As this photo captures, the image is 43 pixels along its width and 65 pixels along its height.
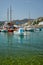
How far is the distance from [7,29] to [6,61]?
5316 cm

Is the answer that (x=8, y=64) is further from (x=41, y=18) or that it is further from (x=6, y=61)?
(x=41, y=18)

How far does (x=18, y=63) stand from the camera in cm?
1281

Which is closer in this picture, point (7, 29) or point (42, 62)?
point (42, 62)

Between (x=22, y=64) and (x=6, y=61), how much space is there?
1305 mm

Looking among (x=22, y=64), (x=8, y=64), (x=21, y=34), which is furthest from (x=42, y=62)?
(x=21, y=34)

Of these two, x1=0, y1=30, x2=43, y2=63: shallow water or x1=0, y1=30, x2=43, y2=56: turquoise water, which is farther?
x1=0, y1=30, x2=43, y2=56: turquoise water

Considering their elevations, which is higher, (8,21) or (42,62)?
(8,21)

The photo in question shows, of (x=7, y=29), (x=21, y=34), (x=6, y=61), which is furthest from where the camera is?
(x=7, y=29)

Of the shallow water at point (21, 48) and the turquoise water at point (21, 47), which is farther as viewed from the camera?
the turquoise water at point (21, 47)

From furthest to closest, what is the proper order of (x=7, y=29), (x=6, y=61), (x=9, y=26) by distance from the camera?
(x=9, y=26), (x=7, y=29), (x=6, y=61)

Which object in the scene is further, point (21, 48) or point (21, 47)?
point (21, 47)

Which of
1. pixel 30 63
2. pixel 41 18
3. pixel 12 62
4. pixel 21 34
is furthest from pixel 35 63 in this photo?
pixel 41 18

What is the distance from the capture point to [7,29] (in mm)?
66312

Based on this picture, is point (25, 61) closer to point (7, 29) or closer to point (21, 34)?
point (21, 34)
